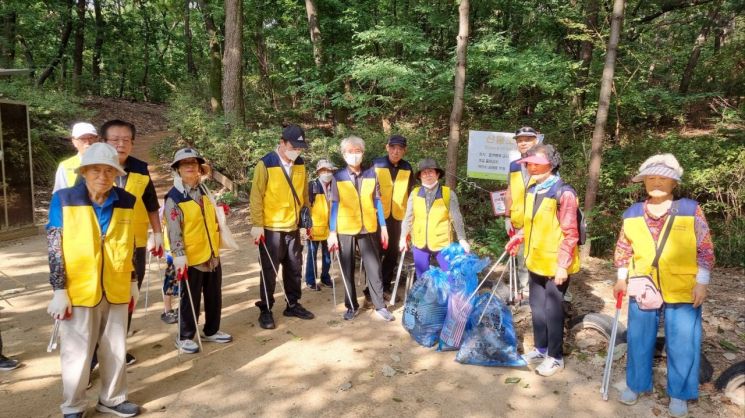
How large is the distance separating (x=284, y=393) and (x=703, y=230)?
328 cm

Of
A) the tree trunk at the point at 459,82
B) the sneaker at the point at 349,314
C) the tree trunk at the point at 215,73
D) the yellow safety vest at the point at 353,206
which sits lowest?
the sneaker at the point at 349,314

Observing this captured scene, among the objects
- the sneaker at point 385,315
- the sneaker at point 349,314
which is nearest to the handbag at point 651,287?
the sneaker at point 385,315

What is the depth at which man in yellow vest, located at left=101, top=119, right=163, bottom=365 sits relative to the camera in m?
3.80

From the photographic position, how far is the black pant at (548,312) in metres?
3.73

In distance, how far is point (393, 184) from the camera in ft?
18.0

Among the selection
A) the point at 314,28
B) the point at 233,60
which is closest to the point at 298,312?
the point at 233,60

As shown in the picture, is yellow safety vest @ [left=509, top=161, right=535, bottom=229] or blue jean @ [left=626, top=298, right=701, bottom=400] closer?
blue jean @ [left=626, top=298, right=701, bottom=400]

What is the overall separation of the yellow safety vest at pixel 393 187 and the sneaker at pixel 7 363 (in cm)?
382

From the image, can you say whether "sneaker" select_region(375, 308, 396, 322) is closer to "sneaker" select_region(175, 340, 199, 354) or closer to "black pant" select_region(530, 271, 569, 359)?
"black pant" select_region(530, 271, 569, 359)

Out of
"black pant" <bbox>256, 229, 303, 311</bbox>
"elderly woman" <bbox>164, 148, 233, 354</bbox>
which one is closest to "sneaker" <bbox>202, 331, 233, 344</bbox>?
"elderly woman" <bbox>164, 148, 233, 354</bbox>

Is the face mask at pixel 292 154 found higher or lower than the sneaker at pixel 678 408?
higher

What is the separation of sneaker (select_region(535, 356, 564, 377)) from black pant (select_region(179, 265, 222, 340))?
2.98 meters

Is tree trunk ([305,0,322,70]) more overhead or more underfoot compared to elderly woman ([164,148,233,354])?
more overhead

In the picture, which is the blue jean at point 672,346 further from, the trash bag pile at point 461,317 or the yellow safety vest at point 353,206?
the yellow safety vest at point 353,206
